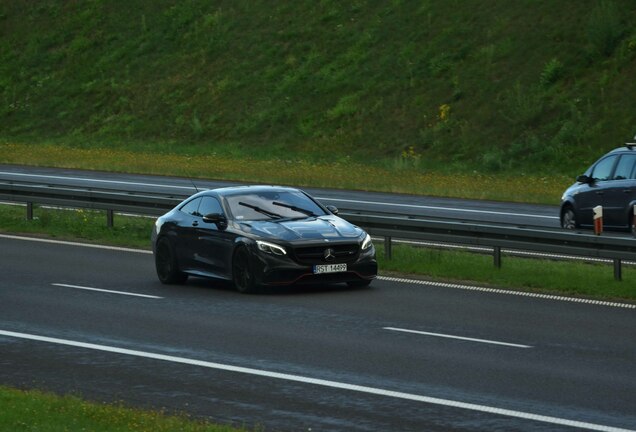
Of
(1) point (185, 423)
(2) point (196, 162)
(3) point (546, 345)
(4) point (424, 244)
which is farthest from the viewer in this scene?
(2) point (196, 162)

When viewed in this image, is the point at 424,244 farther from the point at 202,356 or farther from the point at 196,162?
the point at 196,162

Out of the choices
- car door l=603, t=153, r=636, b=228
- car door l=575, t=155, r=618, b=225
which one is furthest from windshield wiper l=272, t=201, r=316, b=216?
car door l=575, t=155, r=618, b=225

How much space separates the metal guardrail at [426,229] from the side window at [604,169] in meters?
5.31

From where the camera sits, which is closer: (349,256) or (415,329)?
(415,329)

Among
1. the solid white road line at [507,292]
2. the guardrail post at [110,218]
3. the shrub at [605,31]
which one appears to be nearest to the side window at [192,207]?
the solid white road line at [507,292]

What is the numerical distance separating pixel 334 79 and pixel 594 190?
28.7 meters

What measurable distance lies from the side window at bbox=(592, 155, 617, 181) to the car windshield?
7710mm

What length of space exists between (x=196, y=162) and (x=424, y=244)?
82.0ft

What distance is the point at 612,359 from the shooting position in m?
13.2

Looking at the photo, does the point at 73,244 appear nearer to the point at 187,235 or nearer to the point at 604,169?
the point at 187,235

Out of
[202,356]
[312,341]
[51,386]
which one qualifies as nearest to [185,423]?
[51,386]

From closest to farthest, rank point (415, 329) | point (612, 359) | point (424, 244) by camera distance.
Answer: point (612, 359)
point (415, 329)
point (424, 244)

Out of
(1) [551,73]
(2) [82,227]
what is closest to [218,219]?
(2) [82,227]

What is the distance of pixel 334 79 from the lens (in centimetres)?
5366
